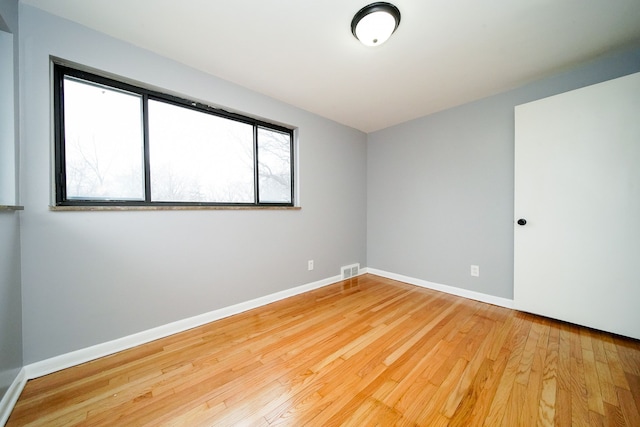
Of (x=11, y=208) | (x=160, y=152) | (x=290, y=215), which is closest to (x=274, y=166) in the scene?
(x=290, y=215)

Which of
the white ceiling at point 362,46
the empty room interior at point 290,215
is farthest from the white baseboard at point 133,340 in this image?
the white ceiling at point 362,46

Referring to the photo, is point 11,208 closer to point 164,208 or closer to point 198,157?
point 164,208

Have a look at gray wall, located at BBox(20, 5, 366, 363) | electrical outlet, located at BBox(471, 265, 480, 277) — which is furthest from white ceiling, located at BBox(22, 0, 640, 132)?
electrical outlet, located at BBox(471, 265, 480, 277)

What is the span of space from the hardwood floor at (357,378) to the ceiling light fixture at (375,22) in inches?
88.5

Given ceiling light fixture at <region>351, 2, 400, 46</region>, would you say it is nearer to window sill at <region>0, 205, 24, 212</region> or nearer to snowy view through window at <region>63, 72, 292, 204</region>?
snowy view through window at <region>63, 72, 292, 204</region>

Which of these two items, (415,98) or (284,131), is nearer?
(415,98)

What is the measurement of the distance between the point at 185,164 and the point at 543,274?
11.6 feet

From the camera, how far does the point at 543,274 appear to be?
6.79 ft

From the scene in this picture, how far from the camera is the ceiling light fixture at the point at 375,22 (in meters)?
1.36

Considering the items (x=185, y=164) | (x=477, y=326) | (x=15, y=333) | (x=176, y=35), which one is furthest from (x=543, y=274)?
(x=15, y=333)

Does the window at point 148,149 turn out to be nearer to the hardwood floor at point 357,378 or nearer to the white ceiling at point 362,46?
the white ceiling at point 362,46

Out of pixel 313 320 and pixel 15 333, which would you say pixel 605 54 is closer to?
pixel 313 320

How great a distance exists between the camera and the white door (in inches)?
67.6

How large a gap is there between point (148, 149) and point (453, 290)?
356cm
